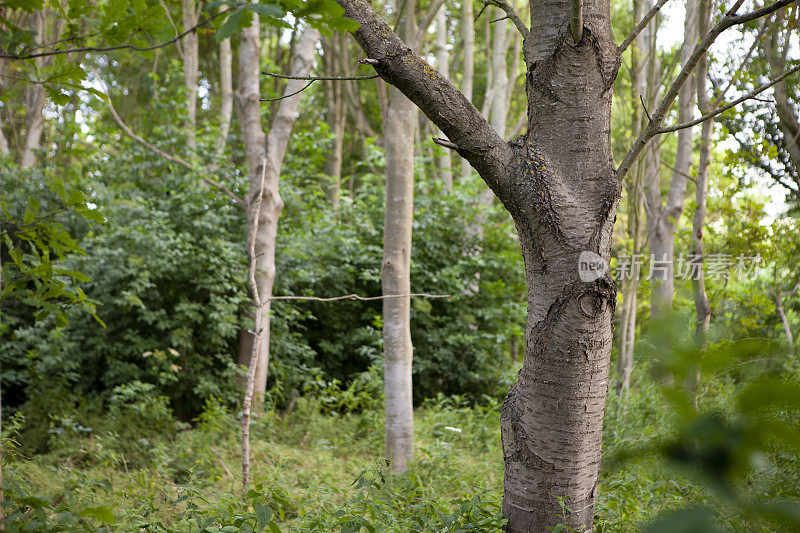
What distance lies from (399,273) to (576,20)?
2787mm

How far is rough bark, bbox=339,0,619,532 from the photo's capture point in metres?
2.02

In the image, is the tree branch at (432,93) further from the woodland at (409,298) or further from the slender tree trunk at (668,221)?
the slender tree trunk at (668,221)

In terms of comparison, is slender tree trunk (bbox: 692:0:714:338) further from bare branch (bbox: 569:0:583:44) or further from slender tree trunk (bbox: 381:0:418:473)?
bare branch (bbox: 569:0:583:44)

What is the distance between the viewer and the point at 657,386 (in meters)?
0.64

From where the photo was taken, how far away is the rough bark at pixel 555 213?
202 centimetres

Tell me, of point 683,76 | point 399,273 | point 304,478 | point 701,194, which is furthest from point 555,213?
point 701,194

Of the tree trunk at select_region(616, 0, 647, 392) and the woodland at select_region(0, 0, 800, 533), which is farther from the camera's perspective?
the tree trunk at select_region(616, 0, 647, 392)

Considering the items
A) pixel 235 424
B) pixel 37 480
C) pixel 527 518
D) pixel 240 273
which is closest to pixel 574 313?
pixel 527 518

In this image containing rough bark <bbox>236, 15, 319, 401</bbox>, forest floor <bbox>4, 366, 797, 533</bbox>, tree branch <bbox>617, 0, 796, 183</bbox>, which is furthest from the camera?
rough bark <bbox>236, 15, 319, 401</bbox>

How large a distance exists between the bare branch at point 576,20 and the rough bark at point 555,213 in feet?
0.14

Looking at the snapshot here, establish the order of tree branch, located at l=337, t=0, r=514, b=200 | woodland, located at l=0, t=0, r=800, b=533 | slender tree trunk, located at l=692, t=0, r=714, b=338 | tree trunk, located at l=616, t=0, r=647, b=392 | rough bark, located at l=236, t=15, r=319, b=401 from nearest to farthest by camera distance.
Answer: woodland, located at l=0, t=0, r=800, b=533 → tree branch, located at l=337, t=0, r=514, b=200 → slender tree trunk, located at l=692, t=0, r=714, b=338 → tree trunk, located at l=616, t=0, r=647, b=392 → rough bark, located at l=236, t=15, r=319, b=401

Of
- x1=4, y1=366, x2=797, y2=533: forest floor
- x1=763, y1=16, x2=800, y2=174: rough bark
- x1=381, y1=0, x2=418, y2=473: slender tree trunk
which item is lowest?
x1=4, y1=366, x2=797, y2=533: forest floor

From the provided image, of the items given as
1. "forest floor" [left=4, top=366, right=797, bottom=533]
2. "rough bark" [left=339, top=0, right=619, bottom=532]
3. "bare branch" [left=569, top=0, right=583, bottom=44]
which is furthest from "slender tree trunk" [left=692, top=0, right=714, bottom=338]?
"bare branch" [left=569, top=0, right=583, bottom=44]

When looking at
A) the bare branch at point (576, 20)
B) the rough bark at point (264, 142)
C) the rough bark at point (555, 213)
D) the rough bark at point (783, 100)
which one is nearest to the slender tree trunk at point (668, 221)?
the rough bark at point (783, 100)
